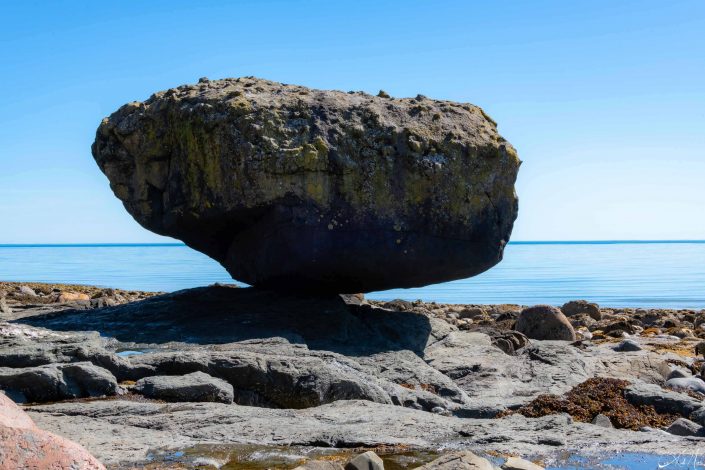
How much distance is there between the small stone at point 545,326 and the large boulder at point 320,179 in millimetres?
3550

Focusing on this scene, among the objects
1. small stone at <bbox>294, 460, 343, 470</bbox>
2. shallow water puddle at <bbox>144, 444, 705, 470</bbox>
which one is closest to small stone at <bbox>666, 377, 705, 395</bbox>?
shallow water puddle at <bbox>144, 444, 705, 470</bbox>

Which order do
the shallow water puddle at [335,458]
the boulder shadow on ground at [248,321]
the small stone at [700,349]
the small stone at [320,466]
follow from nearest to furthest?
the small stone at [320,466]
the shallow water puddle at [335,458]
the boulder shadow on ground at [248,321]
the small stone at [700,349]

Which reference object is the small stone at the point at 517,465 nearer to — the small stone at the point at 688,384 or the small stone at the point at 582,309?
the small stone at the point at 688,384

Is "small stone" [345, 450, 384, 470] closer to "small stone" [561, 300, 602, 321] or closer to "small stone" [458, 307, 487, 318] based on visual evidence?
"small stone" [458, 307, 487, 318]

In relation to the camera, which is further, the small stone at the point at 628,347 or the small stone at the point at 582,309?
the small stone at the point at 582,309

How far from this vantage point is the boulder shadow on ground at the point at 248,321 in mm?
11195

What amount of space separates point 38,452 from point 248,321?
758 centimetres

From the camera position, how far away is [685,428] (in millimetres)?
7793

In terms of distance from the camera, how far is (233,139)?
1193 centimetres

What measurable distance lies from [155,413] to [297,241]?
5033 millimetres

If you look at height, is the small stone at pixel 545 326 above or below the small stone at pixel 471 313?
above

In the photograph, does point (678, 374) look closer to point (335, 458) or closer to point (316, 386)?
point (316, 386)

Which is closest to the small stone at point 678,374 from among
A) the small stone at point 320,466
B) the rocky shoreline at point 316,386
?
the rocky shoreline at point 316,386

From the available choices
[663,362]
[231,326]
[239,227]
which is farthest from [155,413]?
[663,362]
